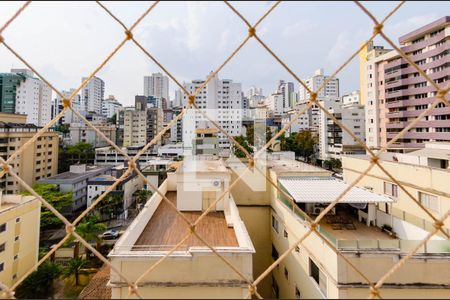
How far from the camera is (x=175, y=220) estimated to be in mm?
2385

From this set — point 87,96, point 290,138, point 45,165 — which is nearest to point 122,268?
point 45,165

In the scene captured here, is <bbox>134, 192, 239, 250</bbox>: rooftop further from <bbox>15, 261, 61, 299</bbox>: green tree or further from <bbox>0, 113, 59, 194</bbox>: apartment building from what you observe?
<bbox>0, 113, 59, 194</bbox>: apartment building

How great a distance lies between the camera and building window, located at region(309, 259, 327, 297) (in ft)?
4.45

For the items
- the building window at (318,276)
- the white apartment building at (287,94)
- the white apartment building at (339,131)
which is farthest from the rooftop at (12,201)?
the white apartment building at (287,94)

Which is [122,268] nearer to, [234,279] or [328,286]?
[234,279]

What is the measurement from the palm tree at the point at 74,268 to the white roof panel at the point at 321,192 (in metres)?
2.86

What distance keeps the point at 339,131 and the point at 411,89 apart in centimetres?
413

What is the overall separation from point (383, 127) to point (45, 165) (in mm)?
13539

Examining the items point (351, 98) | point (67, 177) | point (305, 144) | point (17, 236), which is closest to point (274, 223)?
point (17, 236)

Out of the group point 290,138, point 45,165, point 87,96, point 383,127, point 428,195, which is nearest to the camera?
point 428,195

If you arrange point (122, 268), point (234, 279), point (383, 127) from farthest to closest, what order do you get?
point (383, 127) → point (122, 268) → point (234, 279)

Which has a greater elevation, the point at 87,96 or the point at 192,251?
the point at 87,96

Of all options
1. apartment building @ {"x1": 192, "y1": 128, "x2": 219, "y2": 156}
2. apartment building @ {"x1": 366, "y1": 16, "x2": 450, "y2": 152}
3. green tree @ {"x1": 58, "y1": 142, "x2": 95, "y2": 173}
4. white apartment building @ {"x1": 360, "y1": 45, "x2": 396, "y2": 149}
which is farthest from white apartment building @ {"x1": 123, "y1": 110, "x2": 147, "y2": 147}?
white apartment building @ {"x1": 360, "y1": 45, "x2": 396, "y2": 149}

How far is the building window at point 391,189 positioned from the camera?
348cm
